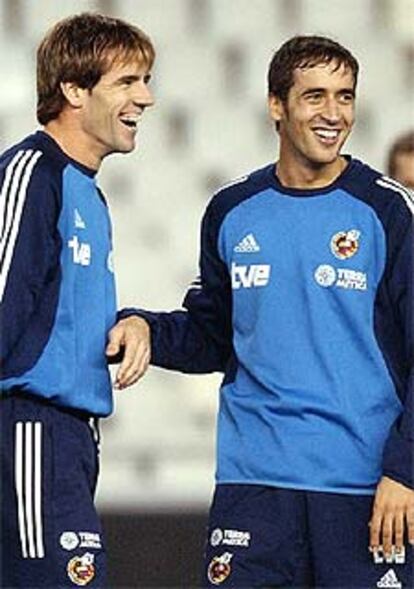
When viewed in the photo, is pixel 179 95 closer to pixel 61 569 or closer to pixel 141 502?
pixel 141 502

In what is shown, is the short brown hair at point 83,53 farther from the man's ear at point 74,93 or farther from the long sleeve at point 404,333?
the long sleeve at point 404,333

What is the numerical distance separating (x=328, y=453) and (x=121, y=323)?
0.44m

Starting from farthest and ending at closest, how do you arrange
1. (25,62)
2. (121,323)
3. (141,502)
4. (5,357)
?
(25,62)
(141,502)
(121,323)
(5,357)

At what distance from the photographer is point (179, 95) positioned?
22.3ft

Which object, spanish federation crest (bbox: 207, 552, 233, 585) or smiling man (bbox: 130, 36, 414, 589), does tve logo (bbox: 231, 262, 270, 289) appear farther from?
spanish federation crest (bbox: 207, 552, 233, 585)

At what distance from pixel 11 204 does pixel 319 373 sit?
0.63 meters

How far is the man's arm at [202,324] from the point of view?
4.66 m

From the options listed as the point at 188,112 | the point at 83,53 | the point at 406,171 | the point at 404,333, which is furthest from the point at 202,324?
Answer: the point at 188,112

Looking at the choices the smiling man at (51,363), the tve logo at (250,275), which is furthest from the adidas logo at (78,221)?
the tve logo at (250,275)

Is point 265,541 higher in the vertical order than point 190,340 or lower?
lower

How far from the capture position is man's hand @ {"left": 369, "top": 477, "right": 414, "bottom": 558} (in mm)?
4348

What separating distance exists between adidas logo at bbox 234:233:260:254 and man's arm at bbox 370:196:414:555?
25cm

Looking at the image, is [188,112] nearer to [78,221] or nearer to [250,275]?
[250,275]

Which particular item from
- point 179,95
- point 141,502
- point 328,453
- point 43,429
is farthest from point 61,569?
point 179,95
